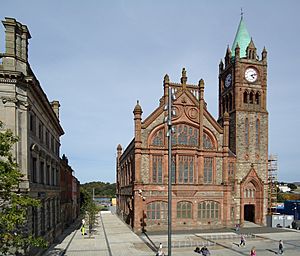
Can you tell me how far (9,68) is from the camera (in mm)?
18656

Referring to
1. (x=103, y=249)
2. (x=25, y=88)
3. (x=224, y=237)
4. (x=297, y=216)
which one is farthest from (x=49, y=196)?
(x=297, y=216)

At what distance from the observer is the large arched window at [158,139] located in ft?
136

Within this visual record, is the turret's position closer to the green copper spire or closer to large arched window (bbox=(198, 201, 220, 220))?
large arched window (bbox=(198, 201, 220, 220))

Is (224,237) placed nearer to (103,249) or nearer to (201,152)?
(201,152)

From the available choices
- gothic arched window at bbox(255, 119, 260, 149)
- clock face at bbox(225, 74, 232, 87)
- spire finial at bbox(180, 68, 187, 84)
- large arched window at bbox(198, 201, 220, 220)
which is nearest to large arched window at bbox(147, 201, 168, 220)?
large arched window at bbox(198, 201, 220, 220)

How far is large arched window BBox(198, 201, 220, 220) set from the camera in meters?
42.3

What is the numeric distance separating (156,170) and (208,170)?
28.2ft

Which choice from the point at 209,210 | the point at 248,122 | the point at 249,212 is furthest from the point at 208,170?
the point at 249,212

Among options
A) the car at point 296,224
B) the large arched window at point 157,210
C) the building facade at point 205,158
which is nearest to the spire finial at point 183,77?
the building facade at point 205,158

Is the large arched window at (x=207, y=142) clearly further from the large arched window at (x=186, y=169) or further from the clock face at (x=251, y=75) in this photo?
the clock face at (x=251, y=75)

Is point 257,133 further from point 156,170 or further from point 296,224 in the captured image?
point 156,170

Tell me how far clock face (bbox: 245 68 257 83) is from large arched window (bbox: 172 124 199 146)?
1546cm

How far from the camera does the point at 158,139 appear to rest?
41656 millimetres

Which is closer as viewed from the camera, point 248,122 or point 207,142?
point 207,142
